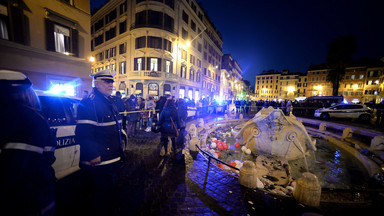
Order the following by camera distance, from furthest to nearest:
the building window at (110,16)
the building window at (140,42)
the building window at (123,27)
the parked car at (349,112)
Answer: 1. the building window at (110,16)
2. the building window at (123,27)
3. the building window at (140,42)
4. the parked car at (349,112)

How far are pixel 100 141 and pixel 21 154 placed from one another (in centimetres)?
96

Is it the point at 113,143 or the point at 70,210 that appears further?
the point at 70,210

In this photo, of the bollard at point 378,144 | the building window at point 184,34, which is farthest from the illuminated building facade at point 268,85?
the bollard at point 378,144

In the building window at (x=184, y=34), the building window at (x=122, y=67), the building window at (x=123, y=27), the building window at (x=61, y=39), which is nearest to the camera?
the building window at (x=61, y=39)

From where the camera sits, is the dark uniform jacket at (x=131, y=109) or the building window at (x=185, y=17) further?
the building window at (x=185, y=17)

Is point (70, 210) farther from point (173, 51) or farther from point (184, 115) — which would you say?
point (173, 51)

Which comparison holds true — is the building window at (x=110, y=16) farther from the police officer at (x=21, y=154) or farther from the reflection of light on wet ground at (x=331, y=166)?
the police officer at (x=21, y=154)

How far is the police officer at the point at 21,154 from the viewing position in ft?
3.63

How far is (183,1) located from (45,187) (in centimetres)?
2964

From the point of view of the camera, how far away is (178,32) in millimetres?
24312

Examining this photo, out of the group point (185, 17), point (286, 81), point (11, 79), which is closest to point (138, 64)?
point (185, 17)

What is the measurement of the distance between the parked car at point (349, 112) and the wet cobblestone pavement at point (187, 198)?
54.2 ft

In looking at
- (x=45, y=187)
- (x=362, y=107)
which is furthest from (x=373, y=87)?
(x=45, y=187)

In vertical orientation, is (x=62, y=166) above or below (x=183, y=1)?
below
